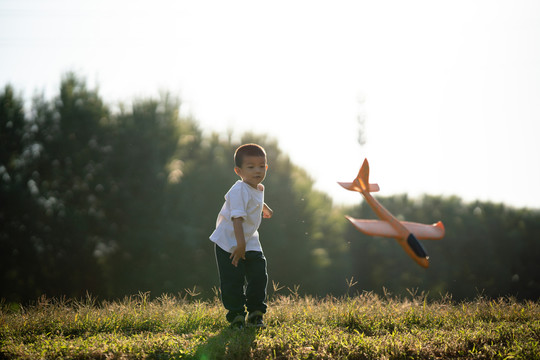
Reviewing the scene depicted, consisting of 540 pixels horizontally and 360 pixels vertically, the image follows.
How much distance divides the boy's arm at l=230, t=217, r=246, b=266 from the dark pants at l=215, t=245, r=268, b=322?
0.71 ft

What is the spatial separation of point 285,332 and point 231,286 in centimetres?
64

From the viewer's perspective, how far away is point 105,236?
11.8m

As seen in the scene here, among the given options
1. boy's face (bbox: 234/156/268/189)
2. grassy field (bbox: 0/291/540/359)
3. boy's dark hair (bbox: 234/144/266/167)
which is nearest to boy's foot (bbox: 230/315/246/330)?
grassy field (bbox: 0/291/540/359)

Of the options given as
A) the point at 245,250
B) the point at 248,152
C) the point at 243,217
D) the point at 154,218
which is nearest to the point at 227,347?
the point at 245,250

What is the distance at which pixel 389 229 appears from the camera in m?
3.70

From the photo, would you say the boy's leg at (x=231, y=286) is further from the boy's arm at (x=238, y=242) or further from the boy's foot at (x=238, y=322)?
the boy's arm at (x=238, y=242)

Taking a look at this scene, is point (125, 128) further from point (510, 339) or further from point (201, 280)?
point (510, 339)

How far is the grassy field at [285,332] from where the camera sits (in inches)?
140

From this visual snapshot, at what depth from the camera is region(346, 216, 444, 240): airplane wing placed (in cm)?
360

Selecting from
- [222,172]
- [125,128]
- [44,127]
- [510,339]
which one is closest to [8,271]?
[44,127]

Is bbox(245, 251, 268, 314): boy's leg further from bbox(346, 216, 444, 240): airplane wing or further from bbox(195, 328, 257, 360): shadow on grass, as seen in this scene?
bbox(346, 216, 444, 240): airplane wing

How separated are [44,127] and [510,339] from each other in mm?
11825

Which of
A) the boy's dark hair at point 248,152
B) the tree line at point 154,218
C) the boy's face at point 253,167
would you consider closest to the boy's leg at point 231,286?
the boy's face at point 253,167

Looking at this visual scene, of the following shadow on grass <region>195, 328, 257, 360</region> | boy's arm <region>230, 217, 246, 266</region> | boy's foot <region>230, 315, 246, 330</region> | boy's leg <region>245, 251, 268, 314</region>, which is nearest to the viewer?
shadow on grass <region>195, 328, 257, 360</region>
